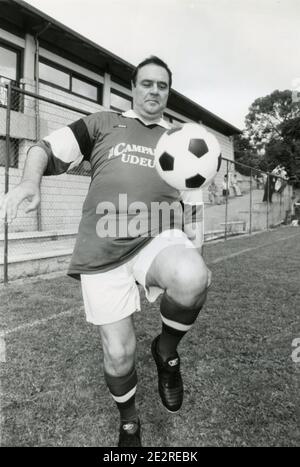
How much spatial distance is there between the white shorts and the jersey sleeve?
0.59 metres

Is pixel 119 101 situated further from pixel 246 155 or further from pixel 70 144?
pixel 246 155

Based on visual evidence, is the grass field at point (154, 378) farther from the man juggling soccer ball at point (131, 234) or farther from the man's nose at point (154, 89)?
the man's nose at point (154, 89)

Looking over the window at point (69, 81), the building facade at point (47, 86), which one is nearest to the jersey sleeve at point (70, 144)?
the building facade at point (47, 86)

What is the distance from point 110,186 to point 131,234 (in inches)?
10.7

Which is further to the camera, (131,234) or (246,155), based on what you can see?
(246,155)

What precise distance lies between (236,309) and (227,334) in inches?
34.7

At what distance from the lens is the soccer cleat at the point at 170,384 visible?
78.8 inches

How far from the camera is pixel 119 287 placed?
1.97 m

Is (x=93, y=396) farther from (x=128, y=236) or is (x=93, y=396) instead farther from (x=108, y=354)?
(x=128, y=236)

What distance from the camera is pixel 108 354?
1926 mm

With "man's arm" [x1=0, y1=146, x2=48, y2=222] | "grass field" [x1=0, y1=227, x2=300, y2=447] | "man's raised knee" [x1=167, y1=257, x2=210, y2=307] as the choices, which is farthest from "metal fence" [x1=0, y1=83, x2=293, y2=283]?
"man's raised knee" [x1=167, y1=257, x2=210, y2=307]

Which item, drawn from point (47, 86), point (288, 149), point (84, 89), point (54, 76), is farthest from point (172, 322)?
point (288, 149)
